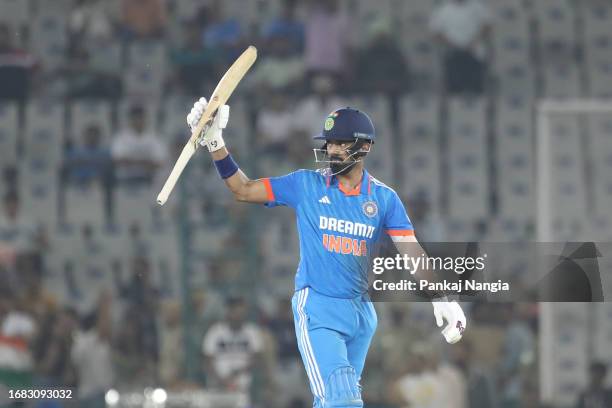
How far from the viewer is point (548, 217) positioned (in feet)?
43.6

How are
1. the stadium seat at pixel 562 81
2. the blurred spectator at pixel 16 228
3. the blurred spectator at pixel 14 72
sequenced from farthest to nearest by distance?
the stadium seat at pixel 562 81 < the blurred spectator at pixel 14 72 < the blurred spectator at pixel 16 228

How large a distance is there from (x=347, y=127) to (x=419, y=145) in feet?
→ 23.7

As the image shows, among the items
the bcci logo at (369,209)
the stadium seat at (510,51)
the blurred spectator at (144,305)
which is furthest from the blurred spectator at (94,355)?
the bcci logo at (369,209)

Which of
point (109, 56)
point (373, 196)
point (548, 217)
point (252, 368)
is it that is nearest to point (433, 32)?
point (548, 217)

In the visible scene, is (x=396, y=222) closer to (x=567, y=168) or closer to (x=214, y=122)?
(x=214, y=122)

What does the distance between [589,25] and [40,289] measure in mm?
6674

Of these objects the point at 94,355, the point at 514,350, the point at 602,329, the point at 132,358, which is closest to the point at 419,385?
the point at 514,350

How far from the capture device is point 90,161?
14016 mm

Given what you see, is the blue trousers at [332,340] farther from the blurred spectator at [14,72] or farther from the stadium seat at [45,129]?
the blurred spectator at [14,72]

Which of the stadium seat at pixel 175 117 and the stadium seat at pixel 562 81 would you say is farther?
the stadium seat at pixel 562 81

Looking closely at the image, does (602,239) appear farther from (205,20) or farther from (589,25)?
(205,20)

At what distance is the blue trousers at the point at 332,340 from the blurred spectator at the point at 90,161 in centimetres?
720

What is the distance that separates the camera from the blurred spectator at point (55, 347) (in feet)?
41.5

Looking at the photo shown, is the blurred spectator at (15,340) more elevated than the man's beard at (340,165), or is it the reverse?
the man's beard at (340,165)
